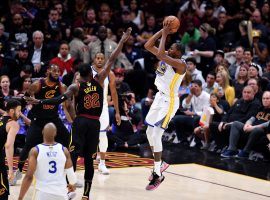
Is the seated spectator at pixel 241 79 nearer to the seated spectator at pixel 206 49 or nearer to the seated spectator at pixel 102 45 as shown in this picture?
the seated spectator at pixel 206 49

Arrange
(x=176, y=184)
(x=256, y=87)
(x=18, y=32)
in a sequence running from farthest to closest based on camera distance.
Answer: (x=18, y=32)
(x=256, y=87)
(x=176, y=184)

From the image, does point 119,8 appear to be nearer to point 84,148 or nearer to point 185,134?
point 185,134

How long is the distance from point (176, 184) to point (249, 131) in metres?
2.81

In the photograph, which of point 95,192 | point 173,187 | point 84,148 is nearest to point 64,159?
point 84,148

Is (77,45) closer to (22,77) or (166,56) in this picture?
(22,77)

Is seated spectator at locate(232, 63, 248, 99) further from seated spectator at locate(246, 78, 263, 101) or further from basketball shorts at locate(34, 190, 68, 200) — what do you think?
basketball shorts at locate(34, 190, 68, 200)

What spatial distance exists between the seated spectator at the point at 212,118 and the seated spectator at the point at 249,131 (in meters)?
0.76

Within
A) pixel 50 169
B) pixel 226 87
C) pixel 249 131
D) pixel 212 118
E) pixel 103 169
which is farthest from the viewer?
pixel 226 87

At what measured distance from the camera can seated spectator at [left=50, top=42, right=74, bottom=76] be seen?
1485 cm

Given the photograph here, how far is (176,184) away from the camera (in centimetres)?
1063

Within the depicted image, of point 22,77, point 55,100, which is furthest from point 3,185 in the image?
point 22,77

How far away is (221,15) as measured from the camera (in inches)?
681

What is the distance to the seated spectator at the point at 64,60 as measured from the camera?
14852 millimetres

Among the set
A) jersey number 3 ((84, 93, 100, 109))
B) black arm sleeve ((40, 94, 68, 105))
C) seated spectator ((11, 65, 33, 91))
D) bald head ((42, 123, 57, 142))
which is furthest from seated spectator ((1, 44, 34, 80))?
bald head ((42, 123, 57, 142))
